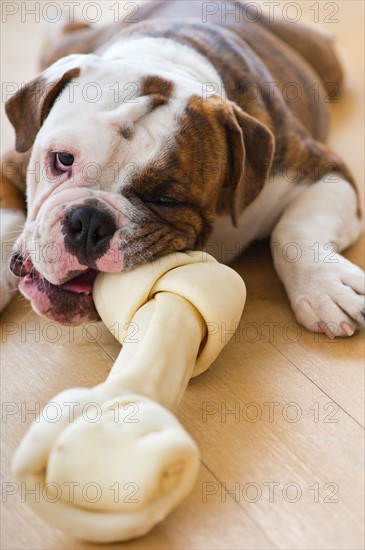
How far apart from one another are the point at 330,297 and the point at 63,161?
2.77 ft

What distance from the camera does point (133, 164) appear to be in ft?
7.08

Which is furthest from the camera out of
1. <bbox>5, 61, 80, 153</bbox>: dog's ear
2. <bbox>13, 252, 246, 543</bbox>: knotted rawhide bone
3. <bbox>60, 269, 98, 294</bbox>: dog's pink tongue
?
<bbox>5, 61, 80, 153</bbox>: dog's ear

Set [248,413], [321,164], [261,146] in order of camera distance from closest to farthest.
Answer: [248,413]
[261,146]
[321,164]

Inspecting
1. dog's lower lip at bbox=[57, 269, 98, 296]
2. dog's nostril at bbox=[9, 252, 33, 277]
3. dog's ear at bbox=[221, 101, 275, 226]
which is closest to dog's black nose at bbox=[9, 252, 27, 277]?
dog's nostril at bbox=[9, 252, 33, 277]

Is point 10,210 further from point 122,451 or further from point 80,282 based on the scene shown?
point 122,451

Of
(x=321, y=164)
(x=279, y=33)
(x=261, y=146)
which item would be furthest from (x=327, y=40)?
(x=261, y=146)

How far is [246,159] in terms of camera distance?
2438mm

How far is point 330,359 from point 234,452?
1.63 feet

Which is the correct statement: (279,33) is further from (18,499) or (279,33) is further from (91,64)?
(18,499)

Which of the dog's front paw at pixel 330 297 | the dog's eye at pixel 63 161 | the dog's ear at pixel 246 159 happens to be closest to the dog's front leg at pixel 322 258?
the dog's front paw at pixel 330 297

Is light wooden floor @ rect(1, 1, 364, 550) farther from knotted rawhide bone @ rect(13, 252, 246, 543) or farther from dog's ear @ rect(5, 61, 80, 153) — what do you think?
dog's ear @ rect(5, 61, 80, 153)

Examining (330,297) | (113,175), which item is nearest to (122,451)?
(113,175)

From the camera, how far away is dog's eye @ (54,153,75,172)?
87.0 inches

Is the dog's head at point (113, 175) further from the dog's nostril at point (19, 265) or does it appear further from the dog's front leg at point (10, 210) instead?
the dog's front leg at point (10, 210)
